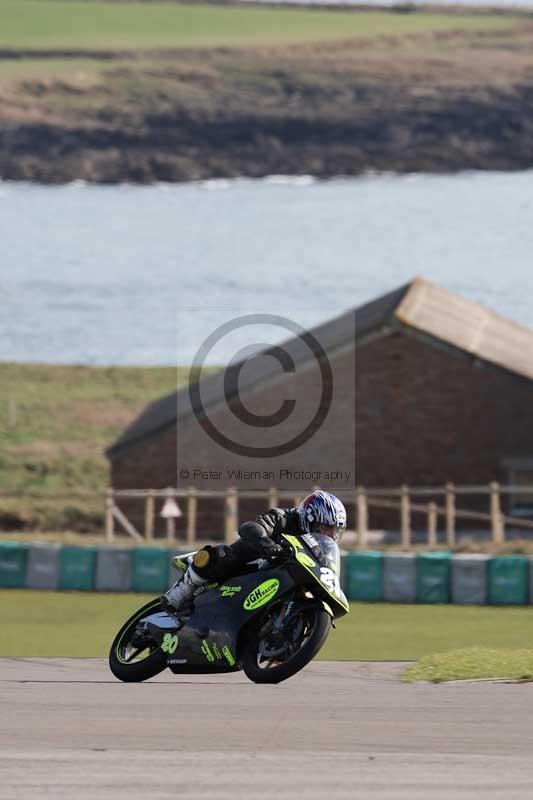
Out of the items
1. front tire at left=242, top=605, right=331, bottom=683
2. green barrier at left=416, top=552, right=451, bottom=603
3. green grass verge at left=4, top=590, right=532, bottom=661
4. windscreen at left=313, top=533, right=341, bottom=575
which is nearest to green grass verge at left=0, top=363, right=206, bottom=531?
green grass verge at left=4, top=590, right=532, bottom=661

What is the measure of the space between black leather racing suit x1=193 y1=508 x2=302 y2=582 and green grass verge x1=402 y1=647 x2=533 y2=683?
2.56 m

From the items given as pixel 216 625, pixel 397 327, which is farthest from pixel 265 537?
pixel 397 327

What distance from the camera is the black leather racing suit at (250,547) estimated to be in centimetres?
1334

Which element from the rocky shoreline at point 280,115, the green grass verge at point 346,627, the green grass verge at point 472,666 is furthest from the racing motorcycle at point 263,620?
the rocky shoreline at point 280,115

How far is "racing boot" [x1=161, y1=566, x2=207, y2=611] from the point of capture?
45.5 ft

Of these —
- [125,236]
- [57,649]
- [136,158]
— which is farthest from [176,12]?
[57,649]

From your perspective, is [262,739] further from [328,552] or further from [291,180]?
[291,180]

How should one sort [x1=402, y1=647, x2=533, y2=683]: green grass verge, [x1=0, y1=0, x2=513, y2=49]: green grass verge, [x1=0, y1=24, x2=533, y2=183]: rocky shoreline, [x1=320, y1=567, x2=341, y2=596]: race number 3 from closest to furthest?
[x1=320, y1=567, x2=341, y2=596]: race number 3 → [x1=402, y1=647, x2=533, y2=683]: green grass verge → [x1=0, y1=24, x2=533, y2=183]: rocky shoreline → [x1=0, y1=0, x2=513, y2=49]: green grass verge

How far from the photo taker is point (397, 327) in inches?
1459

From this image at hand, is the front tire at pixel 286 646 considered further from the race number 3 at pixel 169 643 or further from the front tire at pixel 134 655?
the front tire at pixel 134 655

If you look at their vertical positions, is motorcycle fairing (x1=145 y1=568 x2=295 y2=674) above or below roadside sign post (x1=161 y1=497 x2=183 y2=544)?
below

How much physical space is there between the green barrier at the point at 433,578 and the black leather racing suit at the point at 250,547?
1101 centimetres
